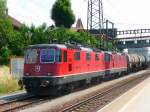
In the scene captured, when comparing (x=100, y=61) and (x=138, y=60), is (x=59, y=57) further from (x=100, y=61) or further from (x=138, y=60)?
(x=138, y=60)

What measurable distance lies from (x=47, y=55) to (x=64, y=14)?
48.2 m

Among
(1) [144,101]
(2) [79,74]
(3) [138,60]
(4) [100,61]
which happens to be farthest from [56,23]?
(1) [144,101]

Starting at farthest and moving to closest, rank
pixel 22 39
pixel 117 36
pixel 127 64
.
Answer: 1. pixel 117 36
2. pixel 127 64
3. pixel 22 39

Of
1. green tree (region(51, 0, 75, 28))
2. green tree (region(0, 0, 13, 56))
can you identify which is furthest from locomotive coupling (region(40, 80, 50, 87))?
green tree (region(51, 0, 75, 28))

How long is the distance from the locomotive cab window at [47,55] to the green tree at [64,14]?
47491 mm

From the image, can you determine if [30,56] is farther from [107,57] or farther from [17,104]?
[107,57]

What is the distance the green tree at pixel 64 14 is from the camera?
7425 cm

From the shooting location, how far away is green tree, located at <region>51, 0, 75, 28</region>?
74250 millimetres

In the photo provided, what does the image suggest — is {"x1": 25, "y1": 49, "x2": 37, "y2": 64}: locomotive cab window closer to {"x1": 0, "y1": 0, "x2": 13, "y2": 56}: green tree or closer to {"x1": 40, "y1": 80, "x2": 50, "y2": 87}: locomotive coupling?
{"x1": 40, "y1": 80, "x2": 50, "y2": 87}: locomotive coupling

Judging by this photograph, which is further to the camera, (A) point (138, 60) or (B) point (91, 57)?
(A) point (138, 60)

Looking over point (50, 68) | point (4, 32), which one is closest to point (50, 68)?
point (50, 68)

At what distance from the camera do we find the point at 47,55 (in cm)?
2681

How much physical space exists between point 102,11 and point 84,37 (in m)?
4.16

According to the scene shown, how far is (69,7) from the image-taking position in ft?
245
